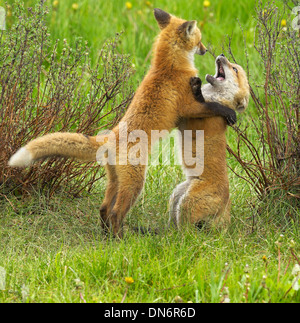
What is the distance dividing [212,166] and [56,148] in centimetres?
133

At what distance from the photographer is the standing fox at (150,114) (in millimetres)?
4488

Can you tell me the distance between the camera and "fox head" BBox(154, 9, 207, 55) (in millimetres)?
4887

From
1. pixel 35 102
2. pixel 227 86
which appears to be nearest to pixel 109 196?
pixel 227 86

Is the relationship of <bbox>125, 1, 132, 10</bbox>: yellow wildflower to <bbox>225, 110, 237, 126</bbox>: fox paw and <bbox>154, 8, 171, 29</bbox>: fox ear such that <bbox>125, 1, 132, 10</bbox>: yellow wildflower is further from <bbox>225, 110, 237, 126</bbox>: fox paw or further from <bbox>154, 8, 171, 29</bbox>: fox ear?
<bbox>225, 110, 237, 126</bbox>: fox paw

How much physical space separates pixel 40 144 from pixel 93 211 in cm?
136

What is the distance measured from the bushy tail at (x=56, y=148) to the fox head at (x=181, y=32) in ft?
3.55

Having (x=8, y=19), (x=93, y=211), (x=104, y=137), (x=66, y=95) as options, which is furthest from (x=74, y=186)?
(x=8, y=19)

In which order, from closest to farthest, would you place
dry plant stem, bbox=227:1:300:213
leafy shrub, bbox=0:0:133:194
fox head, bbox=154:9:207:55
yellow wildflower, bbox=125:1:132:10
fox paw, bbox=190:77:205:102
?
fox paw, bbox=190:77:205:102
fox head, bbox=154:9:207:55
dry plant stem, bbox=227:1:300:213
leafy shrub, bbox=0:0:133:194
yellow wildflower, bbox=125:1:132:10

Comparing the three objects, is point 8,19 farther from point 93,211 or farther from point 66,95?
point 93,211

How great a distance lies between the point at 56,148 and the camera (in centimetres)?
443

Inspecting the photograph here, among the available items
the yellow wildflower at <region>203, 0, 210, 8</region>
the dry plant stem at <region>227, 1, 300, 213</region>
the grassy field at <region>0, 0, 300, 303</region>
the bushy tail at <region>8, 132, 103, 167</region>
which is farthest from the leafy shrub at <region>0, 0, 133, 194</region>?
the yellow wildflower at <region>203, 0, 210, 8</region>

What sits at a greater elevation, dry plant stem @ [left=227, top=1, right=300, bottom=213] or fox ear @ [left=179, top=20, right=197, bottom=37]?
fox ear @ [left=179, top=20, right=197, bottom=37]

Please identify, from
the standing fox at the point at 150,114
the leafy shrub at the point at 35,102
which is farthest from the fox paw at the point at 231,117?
the leafy shrub at the point at 35,102

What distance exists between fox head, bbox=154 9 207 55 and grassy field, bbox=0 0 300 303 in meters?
1.50
